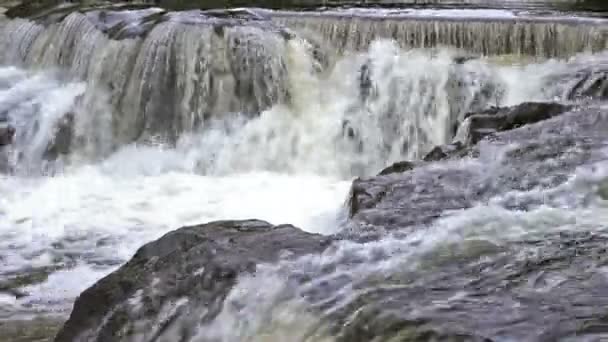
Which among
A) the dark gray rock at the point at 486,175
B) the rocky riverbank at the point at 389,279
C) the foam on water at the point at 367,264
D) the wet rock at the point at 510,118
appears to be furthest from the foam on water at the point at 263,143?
the foam on water at the point at 367,264

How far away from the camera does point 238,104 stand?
9172mm

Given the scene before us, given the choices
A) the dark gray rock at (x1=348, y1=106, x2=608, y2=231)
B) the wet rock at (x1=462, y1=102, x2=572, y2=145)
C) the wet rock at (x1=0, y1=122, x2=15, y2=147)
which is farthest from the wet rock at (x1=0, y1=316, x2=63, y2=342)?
the wet rock at (x1=0, y1=122, x2=15, y2=147)

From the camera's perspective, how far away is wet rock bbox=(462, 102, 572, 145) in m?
6.39

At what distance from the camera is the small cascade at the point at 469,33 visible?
8758 mm

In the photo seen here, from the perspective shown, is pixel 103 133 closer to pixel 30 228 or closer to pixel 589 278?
pixel 30 228

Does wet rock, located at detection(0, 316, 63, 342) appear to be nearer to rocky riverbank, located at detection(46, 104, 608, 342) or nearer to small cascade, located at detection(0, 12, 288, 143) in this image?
rocky riverbank, located at detection(46, 104, 608, 342)

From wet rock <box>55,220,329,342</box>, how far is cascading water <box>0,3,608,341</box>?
331 centimetres

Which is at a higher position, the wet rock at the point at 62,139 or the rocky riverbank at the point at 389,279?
the rocky riverbank at the point at 389,279

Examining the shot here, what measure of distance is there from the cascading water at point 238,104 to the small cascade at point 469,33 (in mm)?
15

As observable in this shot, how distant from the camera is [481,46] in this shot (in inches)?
353

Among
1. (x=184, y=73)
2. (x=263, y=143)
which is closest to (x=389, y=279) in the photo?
(x=263, y=143)

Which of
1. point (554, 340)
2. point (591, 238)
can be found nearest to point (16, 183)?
point (591, 238)

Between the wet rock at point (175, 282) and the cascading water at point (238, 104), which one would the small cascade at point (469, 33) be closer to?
the cascading water at point (238, 104)

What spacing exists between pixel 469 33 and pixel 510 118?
2734 millimetres
